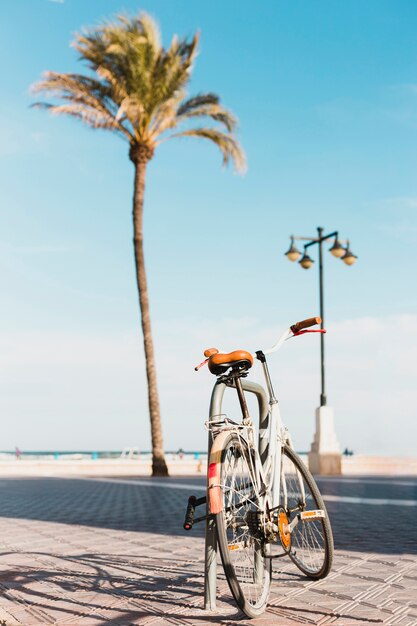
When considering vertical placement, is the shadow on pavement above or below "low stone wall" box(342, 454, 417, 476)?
below

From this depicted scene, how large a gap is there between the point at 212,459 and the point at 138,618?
99 centimetres

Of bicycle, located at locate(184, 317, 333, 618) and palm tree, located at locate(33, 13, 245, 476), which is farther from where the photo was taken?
palm tree, located at locate(33, 13, 245, 476)

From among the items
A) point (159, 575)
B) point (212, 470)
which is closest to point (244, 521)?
point (212, 470)

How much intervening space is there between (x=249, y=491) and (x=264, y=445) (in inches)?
13.4

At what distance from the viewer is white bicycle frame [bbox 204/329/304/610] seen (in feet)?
14.9

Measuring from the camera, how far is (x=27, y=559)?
697 centimetres

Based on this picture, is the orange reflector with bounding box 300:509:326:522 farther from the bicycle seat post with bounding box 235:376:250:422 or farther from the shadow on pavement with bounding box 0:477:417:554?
the shadow on pavement with bounding box 0:477:417:554

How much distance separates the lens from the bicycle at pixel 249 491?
4.41 metres

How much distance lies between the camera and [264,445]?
4949mm

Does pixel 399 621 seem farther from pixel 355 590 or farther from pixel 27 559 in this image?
pixel 27 559

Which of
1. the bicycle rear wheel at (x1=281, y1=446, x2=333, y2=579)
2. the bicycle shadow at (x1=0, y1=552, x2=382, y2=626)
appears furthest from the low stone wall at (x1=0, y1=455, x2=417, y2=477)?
the bicycle rear wheel at (x1=281, y1=446, x2=333, y2=579)

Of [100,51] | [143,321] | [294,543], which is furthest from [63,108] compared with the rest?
[294,543]

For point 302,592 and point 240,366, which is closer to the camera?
point 240,366

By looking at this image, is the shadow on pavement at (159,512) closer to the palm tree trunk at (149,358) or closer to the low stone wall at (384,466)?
the palm tree trunk at (149,358)
